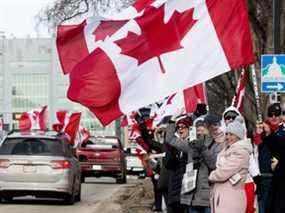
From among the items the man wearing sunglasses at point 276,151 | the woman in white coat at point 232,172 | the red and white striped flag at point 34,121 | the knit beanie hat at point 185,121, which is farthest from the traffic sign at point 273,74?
the red and white striped flag at point 34,121

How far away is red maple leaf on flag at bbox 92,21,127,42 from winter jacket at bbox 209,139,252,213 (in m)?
2.56

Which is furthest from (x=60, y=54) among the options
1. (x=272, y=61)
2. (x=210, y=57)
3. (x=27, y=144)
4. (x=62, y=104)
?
(x=62, y=104)

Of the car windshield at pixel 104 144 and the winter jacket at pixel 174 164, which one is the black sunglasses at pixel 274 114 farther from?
the car windshield at pixel 104 144

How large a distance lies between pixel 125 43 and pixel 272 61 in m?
4.85

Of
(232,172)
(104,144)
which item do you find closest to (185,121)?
(232,172)

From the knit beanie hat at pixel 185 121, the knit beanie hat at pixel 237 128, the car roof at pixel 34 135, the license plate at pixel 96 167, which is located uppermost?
the knit beanie hat at pixel 237 128

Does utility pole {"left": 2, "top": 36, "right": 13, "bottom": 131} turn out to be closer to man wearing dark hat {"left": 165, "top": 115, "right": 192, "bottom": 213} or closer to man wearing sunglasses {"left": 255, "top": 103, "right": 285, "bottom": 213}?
man wearing dark hat {"left": 165, "top": 115, "right": 192, "bottom": 213}

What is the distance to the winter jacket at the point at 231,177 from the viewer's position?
30.7 ft

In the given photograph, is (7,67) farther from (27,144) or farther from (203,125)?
(203,125)

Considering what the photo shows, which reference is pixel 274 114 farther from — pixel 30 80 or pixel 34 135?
pixel 30 80

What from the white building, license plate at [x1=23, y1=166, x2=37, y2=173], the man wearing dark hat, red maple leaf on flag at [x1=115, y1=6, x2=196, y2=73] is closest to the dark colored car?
license plate at [x1=23, y1=166, x2=37, y2=173]

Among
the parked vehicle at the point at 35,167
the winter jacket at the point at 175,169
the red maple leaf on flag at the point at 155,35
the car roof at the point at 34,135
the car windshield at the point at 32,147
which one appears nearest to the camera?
the red maple leaf on flag at the point at 155,35

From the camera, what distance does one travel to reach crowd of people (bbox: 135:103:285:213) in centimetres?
942

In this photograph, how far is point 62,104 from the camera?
100188 mm
